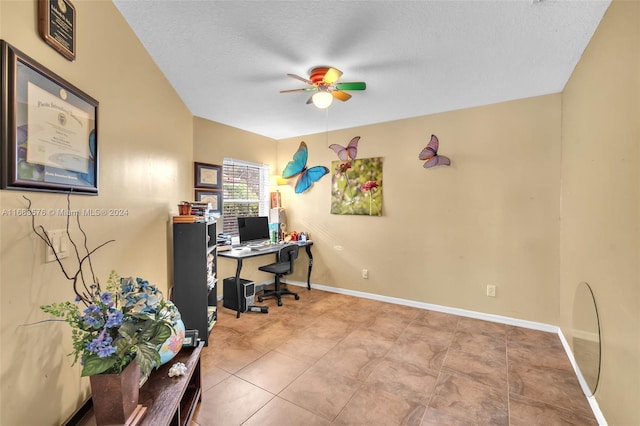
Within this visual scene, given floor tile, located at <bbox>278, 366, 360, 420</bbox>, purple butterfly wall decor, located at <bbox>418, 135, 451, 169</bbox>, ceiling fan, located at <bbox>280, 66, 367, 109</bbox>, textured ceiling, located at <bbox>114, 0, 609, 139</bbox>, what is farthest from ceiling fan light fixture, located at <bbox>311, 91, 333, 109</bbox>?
floor tile, located at <bbox>278, 366, 360, 420</bbox>

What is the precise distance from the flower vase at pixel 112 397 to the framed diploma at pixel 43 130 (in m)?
0.77

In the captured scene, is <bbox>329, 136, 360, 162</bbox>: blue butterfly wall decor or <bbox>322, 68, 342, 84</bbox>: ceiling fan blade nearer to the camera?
<bbox>322, 68, 342, 84</bbox>: ceiling fan blade

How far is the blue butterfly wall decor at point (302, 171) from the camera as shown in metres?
4.39

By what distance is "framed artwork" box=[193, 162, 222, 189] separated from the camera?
3530mm

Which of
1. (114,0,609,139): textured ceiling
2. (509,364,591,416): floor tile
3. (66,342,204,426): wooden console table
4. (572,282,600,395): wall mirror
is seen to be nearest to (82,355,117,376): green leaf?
(66,342,204,426): wooden console table

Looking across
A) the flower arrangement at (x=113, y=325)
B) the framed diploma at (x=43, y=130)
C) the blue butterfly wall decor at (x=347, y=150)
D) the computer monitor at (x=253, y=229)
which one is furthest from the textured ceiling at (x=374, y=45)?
the computer monitor at (x=253, y=229)

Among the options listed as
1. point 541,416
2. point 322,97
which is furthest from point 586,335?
point 322,97

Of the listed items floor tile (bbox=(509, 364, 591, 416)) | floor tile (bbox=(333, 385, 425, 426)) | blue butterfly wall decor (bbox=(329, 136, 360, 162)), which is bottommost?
floor tile (bbox=(333, 385, 425, 426))

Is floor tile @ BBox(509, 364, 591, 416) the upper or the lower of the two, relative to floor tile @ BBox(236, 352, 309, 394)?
upper

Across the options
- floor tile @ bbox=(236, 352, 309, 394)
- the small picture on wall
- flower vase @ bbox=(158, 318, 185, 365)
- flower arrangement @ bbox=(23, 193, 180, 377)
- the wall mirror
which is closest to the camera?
flower arrangement @ bbox=(23, 193, 180, 377)

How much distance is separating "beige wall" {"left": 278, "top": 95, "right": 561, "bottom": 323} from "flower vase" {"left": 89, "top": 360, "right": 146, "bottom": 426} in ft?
10.4

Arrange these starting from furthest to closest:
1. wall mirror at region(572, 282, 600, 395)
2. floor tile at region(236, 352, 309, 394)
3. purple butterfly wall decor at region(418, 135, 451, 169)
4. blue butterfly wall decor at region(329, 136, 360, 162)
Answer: blue butterfly wall decor at region(329, 136, 360, 162) < purple butterfly wall decor at region(418, 135, 451, 169) < floor tile at region(236, 352, 309, 394) < wall mirror at region(572, 282, 600, 395)

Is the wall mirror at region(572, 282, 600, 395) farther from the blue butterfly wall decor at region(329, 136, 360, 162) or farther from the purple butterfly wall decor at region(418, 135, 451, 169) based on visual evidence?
the blue butterfly wall decor at region(329, 136, 360, 162)

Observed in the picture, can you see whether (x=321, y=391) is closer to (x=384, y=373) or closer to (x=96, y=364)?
(x=384, y=373)
